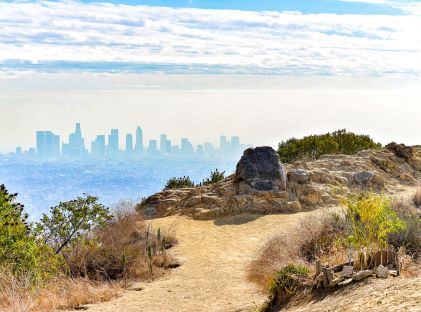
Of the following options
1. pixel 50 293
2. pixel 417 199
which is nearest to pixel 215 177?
pixel 417 199

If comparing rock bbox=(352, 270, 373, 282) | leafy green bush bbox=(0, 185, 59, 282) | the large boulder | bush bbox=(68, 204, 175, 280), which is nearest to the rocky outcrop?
the large boulder

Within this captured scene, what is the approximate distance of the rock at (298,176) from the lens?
30.3 meters

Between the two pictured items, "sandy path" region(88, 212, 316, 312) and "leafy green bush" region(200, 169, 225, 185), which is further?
"leafy green bush" region(200, 169, 225, 185)

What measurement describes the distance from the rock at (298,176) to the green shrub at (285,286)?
54.3 ft

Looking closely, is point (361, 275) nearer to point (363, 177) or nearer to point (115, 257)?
point (115, 257)

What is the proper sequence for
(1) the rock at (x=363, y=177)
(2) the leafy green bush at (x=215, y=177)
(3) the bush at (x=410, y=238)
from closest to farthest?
(3) the bush at (x=410, y=238) → (1) the rock at (x=363, y=177) → (2) the leafy green bush at (x=215, y=177)

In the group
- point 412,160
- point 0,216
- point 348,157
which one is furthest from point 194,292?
point 412,160

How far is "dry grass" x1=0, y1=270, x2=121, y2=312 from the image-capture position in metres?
14.3

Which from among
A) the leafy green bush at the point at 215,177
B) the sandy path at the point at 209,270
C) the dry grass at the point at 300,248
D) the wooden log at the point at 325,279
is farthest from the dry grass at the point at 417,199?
the wooden log at the point at 325,279

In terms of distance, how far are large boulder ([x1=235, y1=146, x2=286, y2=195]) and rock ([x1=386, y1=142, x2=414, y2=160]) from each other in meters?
11.6

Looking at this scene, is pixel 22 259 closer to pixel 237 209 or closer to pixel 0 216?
pixel 0 216

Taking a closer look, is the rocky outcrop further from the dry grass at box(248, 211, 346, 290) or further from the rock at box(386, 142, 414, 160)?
the dry grass at box(248, 211, 346, 290)

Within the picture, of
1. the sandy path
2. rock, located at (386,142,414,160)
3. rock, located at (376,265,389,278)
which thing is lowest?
the sandy path

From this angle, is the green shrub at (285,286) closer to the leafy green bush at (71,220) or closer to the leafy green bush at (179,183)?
the leafy green bush at (71,220)
